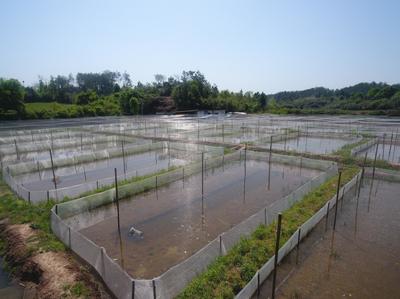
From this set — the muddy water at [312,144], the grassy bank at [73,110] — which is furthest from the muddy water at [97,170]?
the grassy bank at [73,110]

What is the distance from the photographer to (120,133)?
1816 cm

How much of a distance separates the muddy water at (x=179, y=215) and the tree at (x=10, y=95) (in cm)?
2384

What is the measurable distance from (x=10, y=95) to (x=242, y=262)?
27.9 metres

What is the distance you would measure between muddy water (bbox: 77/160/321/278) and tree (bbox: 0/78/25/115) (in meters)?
23.8

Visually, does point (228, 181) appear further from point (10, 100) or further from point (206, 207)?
point (10, 100)

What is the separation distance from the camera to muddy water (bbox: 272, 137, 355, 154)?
1319 cm

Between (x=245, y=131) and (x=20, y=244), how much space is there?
16.0m

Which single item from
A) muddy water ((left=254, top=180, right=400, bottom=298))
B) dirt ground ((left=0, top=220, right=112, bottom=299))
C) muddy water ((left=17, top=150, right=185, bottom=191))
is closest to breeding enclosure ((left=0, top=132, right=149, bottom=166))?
muddy water ((left=17, top=150, right=185, bottom=191))

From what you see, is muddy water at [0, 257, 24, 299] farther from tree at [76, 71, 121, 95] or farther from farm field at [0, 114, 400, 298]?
tree at [76, 71, 121, 95]

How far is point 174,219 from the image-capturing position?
240 inches

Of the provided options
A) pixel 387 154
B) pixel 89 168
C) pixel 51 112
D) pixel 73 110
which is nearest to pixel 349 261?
pixel 89 168

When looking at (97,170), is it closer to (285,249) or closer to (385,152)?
(285,249)

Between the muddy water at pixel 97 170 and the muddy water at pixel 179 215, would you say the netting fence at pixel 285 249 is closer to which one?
the muddy water at pixel 179 215

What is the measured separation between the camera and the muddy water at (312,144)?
13.2 m
